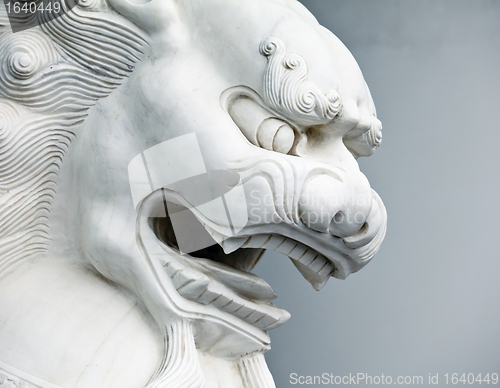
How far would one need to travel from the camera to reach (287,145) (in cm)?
92

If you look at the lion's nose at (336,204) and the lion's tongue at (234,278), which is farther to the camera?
the lion's tongue at (234,278)

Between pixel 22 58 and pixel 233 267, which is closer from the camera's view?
pixel 22 58

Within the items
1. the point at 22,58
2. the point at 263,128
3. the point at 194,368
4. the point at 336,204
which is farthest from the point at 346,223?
the point at 22,58

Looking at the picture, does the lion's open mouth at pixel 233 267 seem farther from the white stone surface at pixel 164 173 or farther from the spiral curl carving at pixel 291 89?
the spiral curl carving at pixel 291 89

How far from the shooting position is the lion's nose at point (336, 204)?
2.86ft

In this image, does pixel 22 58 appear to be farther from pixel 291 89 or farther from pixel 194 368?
pixel 194 368

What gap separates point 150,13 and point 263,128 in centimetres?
23

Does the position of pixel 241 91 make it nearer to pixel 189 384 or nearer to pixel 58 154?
pixel 58 154

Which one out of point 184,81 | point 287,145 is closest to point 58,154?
point 184,81

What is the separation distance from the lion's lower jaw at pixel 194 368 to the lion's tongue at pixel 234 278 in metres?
0.08

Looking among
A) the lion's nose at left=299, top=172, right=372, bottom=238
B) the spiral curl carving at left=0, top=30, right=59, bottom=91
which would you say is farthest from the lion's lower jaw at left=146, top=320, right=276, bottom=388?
the spiral curl carving at left=0, top=30, right=59, bottom=91

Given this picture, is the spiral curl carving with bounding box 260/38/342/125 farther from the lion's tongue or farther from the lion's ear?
the lion's tongue

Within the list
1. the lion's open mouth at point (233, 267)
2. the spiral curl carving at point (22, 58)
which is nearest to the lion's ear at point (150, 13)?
the spiral curl carving at point (22, 58)

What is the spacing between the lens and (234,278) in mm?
983
